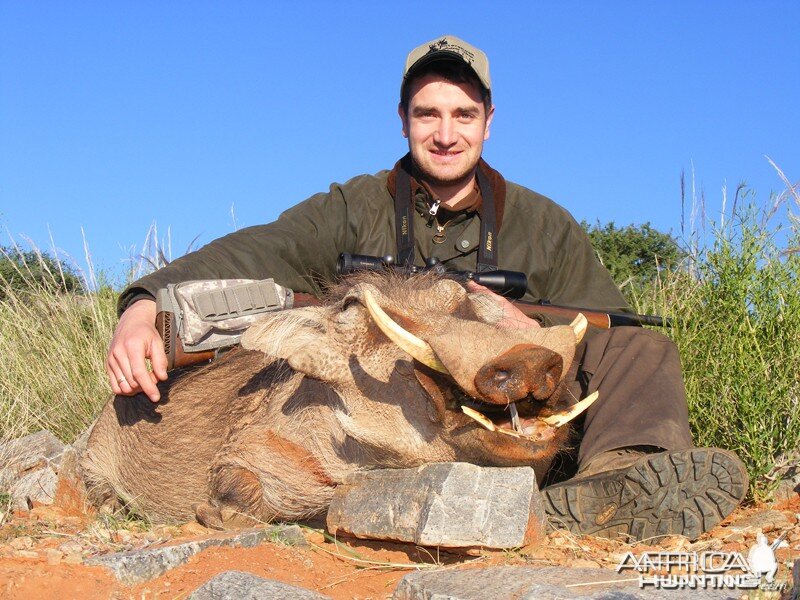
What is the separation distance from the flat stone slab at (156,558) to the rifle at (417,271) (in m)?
1.11

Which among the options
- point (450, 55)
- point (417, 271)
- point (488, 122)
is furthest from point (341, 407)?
point (488, 122)

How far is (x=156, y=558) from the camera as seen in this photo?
9.75 ft

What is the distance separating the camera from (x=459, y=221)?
5.26 metres

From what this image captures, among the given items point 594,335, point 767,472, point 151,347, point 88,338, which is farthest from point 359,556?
point 88,338

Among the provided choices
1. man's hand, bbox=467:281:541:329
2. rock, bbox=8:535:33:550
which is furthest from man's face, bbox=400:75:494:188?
rock, bbox=8:535:33:550

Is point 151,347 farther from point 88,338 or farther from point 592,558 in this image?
point 88,338

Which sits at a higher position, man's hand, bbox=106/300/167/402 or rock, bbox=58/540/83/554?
man's hand, bbox=106/300/167/402

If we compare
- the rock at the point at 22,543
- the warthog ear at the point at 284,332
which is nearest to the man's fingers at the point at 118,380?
the warthog ear at the point at 284,332

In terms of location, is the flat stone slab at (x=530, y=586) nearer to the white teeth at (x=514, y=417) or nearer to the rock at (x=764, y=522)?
the white teeth at (x=514, y=417)

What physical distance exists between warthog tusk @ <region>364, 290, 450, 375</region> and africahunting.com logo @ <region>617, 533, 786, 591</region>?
0.87m

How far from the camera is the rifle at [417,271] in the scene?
4090mm

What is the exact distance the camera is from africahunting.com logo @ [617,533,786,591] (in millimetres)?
2432

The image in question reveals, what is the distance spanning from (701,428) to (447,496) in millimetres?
2083

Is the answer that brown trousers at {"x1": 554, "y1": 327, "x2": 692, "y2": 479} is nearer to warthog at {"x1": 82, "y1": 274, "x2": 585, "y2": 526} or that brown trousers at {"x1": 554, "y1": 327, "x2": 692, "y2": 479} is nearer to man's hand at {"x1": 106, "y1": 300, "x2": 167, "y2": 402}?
warthog at {"x1": 82, "y1": 274, "x2": 585, "y2": 526}
